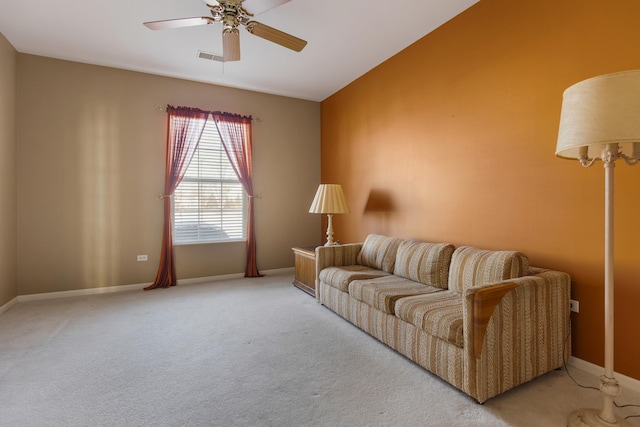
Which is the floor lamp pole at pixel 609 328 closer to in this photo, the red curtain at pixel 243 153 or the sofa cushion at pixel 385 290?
the sofa cushion at pixel 385 290

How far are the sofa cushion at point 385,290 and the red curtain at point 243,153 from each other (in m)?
2.58

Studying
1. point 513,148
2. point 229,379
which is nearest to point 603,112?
point 513,148

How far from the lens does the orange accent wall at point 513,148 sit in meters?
2.11

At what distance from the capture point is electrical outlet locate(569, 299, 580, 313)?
2301mm

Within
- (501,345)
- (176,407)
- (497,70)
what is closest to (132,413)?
(176,407)

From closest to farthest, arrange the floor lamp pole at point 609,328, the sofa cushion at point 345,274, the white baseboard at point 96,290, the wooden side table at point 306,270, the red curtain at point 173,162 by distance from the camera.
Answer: the floor lamp pole at point 609,328 < the sofa cushion at point 345,274 < the white baseboard at point 96,290 < the wooden side table at point 306,270 < the red curtain at point 173,162

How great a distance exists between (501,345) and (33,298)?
206 inches

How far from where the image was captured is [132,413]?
1799mm

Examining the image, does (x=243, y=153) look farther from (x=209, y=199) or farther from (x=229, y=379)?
(x=229, y=379)

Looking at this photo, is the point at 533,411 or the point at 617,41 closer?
the point at 533,411

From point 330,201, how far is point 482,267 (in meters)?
2.15

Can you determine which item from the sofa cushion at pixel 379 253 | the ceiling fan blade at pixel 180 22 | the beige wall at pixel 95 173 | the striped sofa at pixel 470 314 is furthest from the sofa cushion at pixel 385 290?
the beige wall at pixel 95 173

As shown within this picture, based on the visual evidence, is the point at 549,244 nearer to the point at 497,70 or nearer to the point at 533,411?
the point at 533,411

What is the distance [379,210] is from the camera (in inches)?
172
